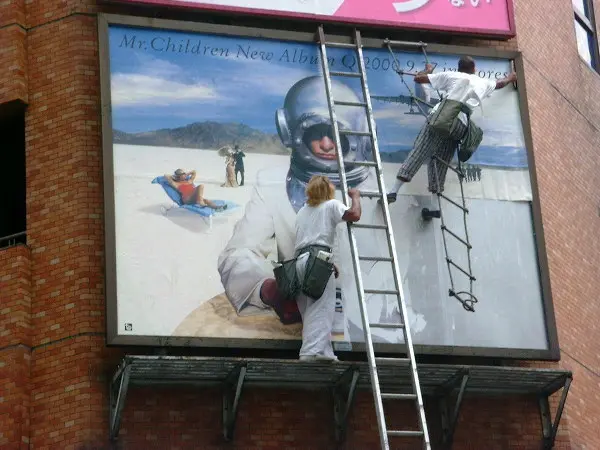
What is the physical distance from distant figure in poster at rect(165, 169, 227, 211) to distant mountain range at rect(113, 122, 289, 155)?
0.38 meters

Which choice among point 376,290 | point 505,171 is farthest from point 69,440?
point 505,171

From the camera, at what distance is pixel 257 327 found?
699 inches

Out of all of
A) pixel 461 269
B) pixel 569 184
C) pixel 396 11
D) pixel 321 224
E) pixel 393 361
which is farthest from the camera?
pixel 569 184

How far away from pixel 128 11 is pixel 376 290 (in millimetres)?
4463

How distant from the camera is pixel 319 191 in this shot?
17.8 m

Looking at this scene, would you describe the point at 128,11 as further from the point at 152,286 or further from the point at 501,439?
the point at 501,439

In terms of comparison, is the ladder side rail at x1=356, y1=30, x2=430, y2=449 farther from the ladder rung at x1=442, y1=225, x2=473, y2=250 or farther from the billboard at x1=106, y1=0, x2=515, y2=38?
the ladder rung at x1=442, y1=225, x2=473, y2=250

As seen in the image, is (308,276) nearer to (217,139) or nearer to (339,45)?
(217,139)

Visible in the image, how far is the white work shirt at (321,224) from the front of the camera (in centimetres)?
1761

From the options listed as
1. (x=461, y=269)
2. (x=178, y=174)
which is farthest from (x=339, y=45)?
(x=461, y=269)

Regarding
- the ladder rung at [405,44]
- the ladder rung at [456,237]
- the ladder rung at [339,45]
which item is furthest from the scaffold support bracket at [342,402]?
the ladder rung at [405,44]

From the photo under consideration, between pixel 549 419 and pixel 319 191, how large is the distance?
12.5 ft

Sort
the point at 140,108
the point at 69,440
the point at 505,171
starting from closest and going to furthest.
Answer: the point at 69,440 → the point at 140,108 → the point at 505,171

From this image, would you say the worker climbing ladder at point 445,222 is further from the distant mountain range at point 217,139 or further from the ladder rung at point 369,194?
the ladder rung at point 369,194
